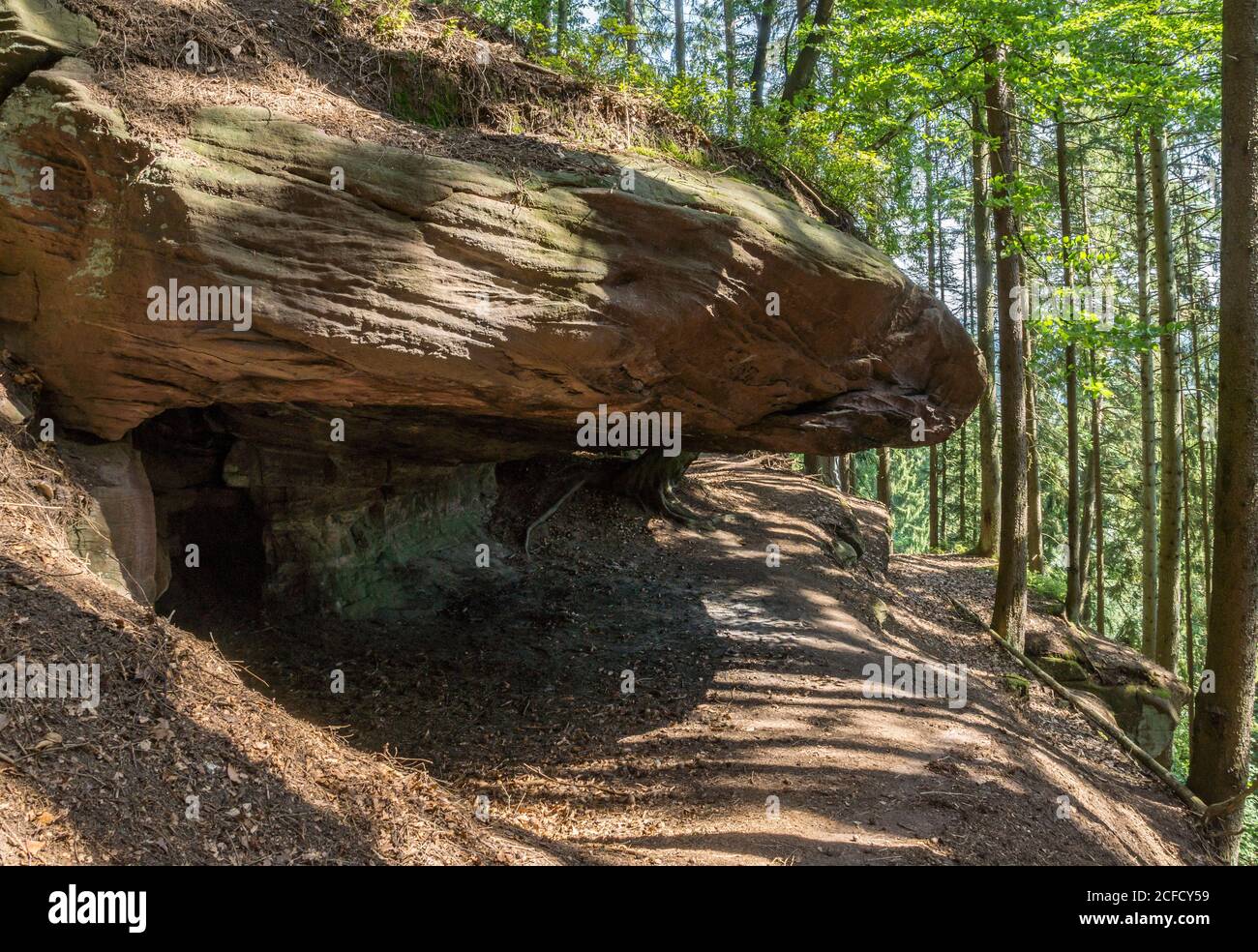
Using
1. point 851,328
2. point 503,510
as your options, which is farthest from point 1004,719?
point 503,510

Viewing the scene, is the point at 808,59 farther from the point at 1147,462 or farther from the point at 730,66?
the point at 1147,462

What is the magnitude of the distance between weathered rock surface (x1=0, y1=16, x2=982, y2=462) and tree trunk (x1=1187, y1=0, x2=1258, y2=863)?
3538 millimetres

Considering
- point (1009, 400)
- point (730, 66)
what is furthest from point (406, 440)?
point (730, 66)

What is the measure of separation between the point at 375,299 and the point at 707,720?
15.1ft

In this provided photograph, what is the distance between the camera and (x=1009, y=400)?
1224 cm

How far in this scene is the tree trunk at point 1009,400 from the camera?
1170 cm

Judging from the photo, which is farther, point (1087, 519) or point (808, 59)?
point (1087, 519)

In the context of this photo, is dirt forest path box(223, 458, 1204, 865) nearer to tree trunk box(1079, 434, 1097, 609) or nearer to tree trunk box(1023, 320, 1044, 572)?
tree trunk box(1079, 434, 1097, 609)

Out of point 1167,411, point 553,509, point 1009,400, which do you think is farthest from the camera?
point 1167,411

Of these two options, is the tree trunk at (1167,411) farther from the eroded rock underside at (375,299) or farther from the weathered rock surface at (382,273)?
the weathered rock surface at (382,273)

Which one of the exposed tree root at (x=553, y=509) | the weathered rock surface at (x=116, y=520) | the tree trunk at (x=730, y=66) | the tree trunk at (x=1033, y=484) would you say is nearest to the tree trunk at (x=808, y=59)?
the tree trunk at (x=730, y=66)

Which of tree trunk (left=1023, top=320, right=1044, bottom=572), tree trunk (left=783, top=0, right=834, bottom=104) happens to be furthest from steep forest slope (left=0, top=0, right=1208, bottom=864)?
tree trunk (left=1023, top=320, right=1044, bottom=572)

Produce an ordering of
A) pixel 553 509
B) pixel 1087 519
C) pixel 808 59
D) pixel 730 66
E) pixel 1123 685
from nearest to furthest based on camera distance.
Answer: pixel 553 509, pixel 1123 685, pixel 808 59, pixel 1087 519, pixel 730 66
